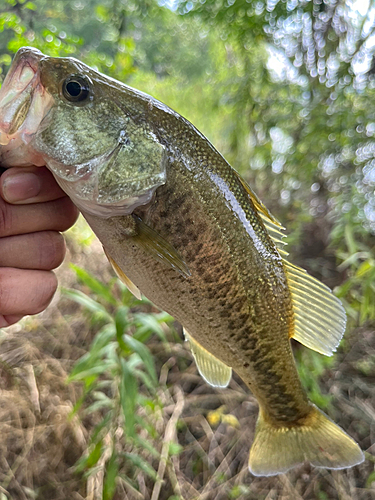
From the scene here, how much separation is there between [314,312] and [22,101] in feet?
3.08

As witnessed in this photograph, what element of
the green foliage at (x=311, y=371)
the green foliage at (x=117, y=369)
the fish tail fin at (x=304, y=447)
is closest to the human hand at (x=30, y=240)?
the green foliage at (x=117, y=369)

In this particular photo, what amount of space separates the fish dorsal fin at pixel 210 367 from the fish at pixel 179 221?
57mm

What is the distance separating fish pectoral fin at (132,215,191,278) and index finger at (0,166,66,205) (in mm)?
249

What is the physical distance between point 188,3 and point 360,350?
2926mm

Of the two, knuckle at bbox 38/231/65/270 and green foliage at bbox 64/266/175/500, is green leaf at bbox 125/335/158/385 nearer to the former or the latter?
green foliage at bbox 64/266/175/500

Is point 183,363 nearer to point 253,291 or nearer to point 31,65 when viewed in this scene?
point 253,291

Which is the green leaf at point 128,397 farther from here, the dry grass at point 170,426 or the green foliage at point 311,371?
the green foliage at point 311,371

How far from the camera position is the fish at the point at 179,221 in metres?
0.74

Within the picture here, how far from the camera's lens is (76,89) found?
0.77 metres

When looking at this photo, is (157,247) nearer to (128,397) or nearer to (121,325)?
(121,325)

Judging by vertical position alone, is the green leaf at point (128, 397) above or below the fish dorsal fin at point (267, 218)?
below

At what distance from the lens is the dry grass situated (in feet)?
5.47

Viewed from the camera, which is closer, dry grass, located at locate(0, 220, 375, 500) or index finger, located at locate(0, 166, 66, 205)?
index finger, located at locate(0, 166, 66, 205)

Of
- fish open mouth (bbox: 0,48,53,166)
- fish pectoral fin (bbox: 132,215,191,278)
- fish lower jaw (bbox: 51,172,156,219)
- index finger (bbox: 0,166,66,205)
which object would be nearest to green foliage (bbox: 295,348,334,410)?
fish pectoral fin (bbox: 132,215,191,278)
